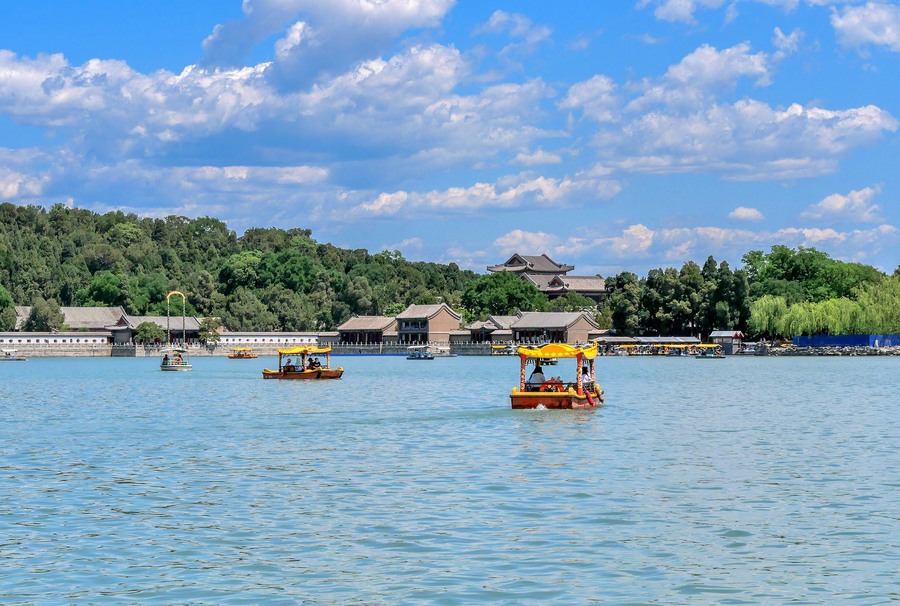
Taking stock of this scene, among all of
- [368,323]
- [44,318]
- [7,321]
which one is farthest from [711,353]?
[7,321]

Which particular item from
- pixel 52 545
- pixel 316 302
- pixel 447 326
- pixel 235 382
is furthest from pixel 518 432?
pixel 316 302

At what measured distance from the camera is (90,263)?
154 m

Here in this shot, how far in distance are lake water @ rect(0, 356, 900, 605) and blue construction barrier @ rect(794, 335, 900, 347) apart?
77.2 metres

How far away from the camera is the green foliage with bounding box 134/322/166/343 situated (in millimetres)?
129500

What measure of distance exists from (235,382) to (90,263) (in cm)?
9894

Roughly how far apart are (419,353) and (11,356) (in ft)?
153

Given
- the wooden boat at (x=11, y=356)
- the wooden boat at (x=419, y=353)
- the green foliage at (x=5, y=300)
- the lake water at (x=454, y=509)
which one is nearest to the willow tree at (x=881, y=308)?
the wooden boat at (x=419, y=353)

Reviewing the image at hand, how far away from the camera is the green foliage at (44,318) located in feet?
424

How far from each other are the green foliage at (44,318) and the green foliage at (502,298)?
51502 millimetres

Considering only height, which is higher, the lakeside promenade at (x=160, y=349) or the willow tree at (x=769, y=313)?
the willow tree at (x=769, y=313)

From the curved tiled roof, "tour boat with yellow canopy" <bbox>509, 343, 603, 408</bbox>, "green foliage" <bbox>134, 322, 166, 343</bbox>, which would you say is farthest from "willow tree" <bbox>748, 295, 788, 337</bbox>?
"tour boat with yellow canopy" <bbox>509, 343, 603, 408</bbox>

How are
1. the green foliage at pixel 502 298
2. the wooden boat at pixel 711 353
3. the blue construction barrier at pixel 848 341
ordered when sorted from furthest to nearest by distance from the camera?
the green foliage at pixel 502 298, the wooden boat at pixel 711 353, the blue construction barrier at pixel 848 341

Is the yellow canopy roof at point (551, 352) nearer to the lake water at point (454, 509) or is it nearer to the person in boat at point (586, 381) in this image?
the person in boat at point (586, 381)

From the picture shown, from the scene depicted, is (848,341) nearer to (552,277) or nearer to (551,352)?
(552,277)
